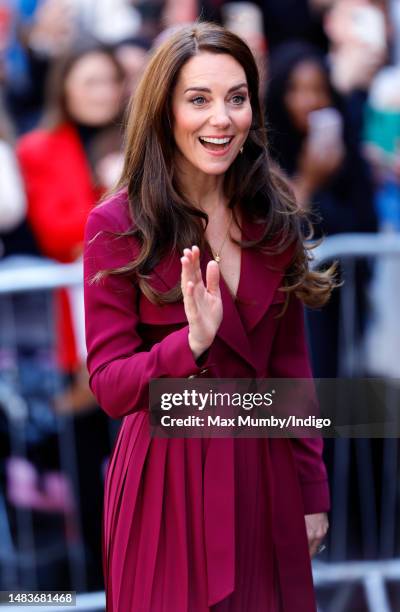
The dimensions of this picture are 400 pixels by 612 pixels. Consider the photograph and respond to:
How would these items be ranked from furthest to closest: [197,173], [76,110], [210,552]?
[76,110] → [197,173] → [210,552]

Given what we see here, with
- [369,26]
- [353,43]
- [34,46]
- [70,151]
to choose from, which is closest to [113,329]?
[70,151]

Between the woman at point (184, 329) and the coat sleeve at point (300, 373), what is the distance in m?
0.06

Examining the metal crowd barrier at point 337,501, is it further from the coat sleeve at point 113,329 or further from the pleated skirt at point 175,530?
the coat sleeve at point 113,329

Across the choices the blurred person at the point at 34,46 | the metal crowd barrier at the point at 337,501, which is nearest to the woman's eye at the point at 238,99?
the metal crowd barrier at the point at 337,501

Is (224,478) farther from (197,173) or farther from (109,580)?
(197,173)

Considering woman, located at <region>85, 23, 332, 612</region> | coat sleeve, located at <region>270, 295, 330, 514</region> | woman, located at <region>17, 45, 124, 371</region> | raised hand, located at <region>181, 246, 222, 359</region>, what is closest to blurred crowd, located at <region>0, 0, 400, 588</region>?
woman, located at <region>17, 45, 124, 371</region>

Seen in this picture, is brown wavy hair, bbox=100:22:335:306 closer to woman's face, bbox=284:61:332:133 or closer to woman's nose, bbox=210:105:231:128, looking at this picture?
woman's nose, bbox=210:105:231:128

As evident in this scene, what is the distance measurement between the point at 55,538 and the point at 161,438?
7.04 ft

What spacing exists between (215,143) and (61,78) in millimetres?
2071

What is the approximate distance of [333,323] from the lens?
14.1ft

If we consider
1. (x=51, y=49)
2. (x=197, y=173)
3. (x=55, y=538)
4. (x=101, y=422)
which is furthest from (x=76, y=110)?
(x=197, y=173)

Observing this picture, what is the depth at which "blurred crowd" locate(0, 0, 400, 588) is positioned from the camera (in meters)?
4.09

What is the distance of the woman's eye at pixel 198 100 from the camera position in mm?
2219

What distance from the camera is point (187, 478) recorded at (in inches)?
88.4
